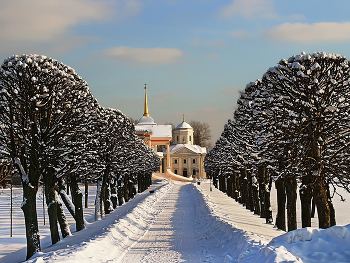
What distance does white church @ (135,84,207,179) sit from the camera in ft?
431

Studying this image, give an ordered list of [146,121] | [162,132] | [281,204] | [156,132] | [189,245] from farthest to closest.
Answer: [146,121] < [156,132] < [162,132] < [281,204] < [189,245]

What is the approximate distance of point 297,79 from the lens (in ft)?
58.0

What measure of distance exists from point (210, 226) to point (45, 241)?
10.9m

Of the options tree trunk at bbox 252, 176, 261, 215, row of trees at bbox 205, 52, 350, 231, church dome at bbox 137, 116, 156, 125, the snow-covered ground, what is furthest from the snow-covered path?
church dome at bbox 137, 116, 156, 125

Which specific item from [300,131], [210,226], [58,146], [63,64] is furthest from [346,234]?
[63,64]

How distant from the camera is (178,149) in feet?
479

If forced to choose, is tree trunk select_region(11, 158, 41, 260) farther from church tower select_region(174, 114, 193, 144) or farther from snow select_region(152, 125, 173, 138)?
church tower select_region(174, 114, 193, 144)

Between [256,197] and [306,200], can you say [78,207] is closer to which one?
[256,197]

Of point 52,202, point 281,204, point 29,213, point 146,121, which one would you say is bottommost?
point 281,204

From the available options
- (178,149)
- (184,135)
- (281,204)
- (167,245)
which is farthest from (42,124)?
(184,135)

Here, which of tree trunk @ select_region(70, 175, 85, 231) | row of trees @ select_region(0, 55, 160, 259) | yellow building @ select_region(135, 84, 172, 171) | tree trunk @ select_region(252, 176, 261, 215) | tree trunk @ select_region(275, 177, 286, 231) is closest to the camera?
row of trees @ select_region(0, 55, 160, 259)

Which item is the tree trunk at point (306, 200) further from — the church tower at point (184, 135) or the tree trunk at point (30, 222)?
the church tower at point (184, 135)

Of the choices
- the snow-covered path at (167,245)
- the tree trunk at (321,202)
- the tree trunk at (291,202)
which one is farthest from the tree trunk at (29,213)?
the tree trunk at (291,202)

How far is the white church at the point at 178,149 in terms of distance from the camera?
131m
